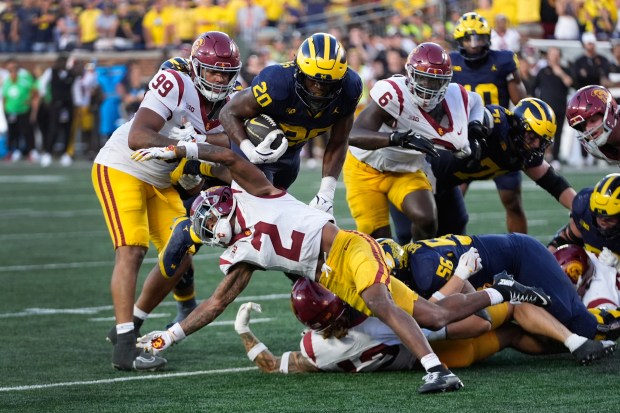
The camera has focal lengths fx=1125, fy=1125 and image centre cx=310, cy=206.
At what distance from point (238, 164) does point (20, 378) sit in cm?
167

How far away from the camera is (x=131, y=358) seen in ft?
20.7

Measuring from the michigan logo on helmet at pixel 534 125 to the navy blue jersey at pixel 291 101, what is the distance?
1361mm

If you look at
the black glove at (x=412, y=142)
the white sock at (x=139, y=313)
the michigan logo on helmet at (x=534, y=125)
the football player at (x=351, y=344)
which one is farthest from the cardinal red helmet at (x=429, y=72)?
the white sock at (x=139, y=313)

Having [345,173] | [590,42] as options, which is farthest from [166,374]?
[590,42]

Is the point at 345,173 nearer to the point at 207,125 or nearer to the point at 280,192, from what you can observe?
the point at 207,125

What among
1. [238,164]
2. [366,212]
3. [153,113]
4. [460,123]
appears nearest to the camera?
[238,164]

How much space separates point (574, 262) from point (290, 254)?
185 centimetres

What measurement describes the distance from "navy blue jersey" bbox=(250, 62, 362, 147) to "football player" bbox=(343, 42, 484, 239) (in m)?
0.54

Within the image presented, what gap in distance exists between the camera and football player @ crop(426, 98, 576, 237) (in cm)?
735

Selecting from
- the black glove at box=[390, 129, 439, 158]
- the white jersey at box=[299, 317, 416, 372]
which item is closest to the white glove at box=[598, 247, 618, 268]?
the black glove at box=[390, 129, 439, 158]

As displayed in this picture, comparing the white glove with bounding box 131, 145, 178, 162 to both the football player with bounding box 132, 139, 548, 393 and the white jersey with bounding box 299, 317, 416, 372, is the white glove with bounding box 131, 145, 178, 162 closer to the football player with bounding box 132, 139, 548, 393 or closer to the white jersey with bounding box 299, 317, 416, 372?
the football player with bounding box 132, 139, 548, 393

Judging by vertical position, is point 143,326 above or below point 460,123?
below

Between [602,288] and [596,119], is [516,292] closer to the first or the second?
[602,288]

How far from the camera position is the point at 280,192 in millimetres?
5797
